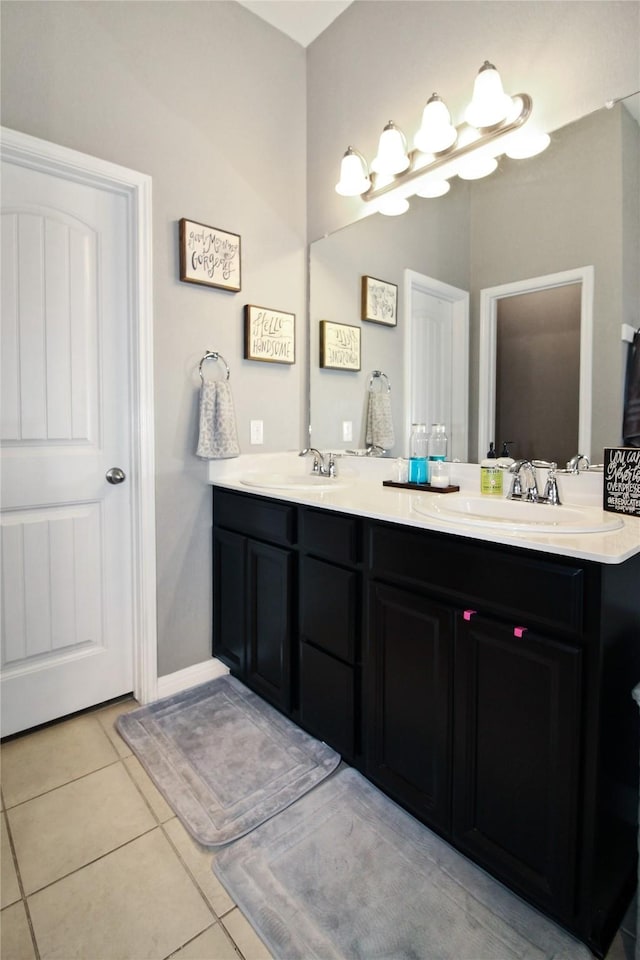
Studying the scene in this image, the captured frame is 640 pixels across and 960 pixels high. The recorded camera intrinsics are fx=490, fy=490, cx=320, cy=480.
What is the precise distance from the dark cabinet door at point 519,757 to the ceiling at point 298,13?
255cm

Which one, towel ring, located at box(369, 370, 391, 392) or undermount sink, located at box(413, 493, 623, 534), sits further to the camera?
towel ring, located at box(369, 370, 391, 392)

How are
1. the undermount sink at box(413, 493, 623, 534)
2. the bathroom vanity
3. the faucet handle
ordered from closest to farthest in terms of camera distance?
the bathroom vanity
the undermount sink at box(413, 493, 623, 534)
the faucet handle

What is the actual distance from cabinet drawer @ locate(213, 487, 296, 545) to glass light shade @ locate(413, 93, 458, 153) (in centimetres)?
135

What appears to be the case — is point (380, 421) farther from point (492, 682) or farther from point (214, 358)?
point (492, 682)

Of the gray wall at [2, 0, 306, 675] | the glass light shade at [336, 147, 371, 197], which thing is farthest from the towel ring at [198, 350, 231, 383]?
the glass light shade at [336, 147, 371, 197]

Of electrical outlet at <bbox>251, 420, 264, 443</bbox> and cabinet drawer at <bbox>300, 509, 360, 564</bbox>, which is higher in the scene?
electrical outlet at <bbox>251, 420, 264, 443</bbox>

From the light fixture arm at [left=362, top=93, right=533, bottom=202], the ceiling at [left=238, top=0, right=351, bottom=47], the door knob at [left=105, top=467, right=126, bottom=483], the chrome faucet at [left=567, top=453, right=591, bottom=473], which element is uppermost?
the ceiling at [left=238, top=0, right=351, bottom=47]

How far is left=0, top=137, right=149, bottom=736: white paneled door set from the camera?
166 centimetres

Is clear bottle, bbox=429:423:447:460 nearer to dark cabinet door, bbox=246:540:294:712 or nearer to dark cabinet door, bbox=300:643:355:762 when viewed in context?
dark cabinet door, bbox=246:540:294:712

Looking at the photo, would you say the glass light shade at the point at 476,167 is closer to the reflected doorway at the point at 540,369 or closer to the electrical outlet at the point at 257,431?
the reflected doorway at the point at 540,369

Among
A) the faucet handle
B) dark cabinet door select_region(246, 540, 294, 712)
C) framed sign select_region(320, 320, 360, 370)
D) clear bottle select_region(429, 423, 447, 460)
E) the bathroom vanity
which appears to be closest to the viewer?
the bathroom vanity

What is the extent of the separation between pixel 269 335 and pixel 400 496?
1026 mm

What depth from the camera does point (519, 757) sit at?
107 centimetres

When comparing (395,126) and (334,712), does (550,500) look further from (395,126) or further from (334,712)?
(395,126)
